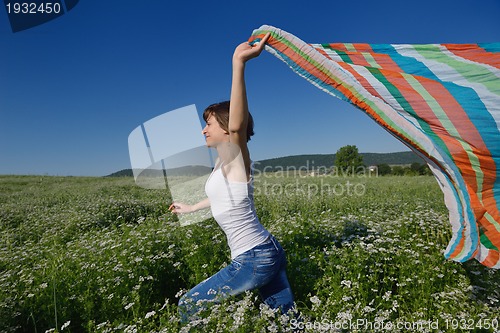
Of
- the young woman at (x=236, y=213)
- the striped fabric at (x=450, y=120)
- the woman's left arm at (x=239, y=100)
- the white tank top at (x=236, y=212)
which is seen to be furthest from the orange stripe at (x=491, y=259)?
the woman's left arm at (x=239, y=100)

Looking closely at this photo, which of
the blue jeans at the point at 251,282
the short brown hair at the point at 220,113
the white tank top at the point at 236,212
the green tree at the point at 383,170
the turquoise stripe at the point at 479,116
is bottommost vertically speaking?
the green tree at the point at 383,170

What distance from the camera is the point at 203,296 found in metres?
2.58

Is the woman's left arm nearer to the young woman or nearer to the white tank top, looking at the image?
the young woman

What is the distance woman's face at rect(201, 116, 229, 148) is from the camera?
96.3 inches

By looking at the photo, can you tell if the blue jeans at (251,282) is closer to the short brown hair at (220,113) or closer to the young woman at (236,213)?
the young woman at (236,213)

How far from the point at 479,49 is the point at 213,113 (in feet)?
9.09

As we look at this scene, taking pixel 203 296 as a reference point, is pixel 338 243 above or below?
below

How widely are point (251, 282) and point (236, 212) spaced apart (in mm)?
557

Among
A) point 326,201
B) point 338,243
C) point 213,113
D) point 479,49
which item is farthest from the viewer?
point 326,201

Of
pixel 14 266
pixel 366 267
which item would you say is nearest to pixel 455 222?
pixel 366 267

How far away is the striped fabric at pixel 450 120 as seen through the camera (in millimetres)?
2709

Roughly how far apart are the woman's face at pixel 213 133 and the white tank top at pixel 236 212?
238mm

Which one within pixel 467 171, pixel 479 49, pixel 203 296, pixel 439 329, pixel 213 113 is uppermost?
pixel 479 49

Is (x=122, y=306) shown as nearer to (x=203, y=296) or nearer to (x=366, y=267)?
(x=203, y=296)
